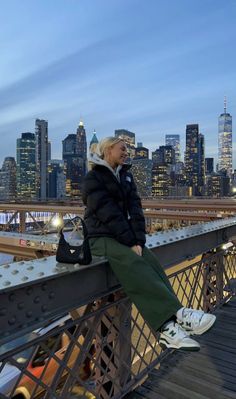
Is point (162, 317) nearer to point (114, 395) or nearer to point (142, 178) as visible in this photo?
point (114, 395)

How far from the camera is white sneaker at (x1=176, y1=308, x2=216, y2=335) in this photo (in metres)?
2.67

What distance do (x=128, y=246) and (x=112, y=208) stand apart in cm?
32

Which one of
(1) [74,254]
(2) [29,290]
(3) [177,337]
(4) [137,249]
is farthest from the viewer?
(4) [137,249]

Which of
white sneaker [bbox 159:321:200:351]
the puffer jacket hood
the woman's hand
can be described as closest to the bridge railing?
the woman's hand

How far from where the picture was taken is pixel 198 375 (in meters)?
3.75

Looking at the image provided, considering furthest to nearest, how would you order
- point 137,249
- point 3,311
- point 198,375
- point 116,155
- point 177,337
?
point 198,375, point 116,155, point 137,249, point 177,337, point 3,311

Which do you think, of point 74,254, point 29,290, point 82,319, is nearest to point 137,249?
point 74,254

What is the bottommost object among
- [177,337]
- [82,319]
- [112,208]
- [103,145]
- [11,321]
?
[177,337]

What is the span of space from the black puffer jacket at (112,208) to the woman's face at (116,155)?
103 millimetres

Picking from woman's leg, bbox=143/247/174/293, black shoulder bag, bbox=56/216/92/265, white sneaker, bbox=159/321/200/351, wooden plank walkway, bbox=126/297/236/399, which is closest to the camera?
black shoulder bag, bbox=56/216/92/265

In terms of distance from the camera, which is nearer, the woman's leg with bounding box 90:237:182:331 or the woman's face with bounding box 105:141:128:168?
the woman's leg with bounding box 90:237:182:331

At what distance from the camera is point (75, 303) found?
2473mm

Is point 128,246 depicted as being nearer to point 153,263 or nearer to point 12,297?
point 153,263

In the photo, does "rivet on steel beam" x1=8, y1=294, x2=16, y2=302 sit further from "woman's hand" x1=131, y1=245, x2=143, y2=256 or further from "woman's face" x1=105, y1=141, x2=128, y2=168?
"woman's face" x1=105, y1=141, x2=128, y2=168
